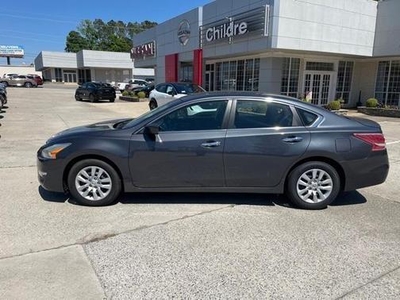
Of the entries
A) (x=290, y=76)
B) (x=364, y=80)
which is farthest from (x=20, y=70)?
(x=364, y=80)

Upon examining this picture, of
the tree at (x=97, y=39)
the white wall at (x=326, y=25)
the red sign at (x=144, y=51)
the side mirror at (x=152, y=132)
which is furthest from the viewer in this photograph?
the tree at (x=97, y=39)

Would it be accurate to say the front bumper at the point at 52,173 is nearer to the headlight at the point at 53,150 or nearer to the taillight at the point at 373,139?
the headlight at the point at 53,150

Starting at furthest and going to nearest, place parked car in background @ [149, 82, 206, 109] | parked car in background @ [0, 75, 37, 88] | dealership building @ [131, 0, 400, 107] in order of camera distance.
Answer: parked car in background @ [0, 75, 37, 88]
parked car in background @ [149, 82, 206, 109]
dealership building @ [131, 0, 400, 107]

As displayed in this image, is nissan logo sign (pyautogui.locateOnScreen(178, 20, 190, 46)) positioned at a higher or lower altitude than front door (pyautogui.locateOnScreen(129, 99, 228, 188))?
higher

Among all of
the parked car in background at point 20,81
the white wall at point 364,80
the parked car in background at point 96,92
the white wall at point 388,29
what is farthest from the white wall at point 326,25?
the parked car in background at point 20,81

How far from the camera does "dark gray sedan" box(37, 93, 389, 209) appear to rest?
4.32 metres

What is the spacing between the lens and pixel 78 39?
102 m

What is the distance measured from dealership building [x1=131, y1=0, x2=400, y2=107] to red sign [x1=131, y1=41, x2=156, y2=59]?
5.06m

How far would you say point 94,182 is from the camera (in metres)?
4.44

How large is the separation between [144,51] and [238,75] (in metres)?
13.6

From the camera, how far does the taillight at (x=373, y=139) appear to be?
443 cm

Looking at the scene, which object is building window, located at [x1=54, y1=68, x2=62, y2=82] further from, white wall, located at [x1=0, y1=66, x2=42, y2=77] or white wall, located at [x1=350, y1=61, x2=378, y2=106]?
white wall, located at [x1=350, y1=61, x2=378, y2=106]

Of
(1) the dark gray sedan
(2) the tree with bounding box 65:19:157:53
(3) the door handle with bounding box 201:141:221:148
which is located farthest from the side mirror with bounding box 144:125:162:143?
(2) the tree with bounding box 65:19:157:53

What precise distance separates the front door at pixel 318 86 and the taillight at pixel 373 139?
47.7 feet
